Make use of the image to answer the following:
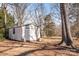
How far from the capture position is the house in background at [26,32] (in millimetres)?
1789

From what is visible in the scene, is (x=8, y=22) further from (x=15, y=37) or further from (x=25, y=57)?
(x=25, y=57)

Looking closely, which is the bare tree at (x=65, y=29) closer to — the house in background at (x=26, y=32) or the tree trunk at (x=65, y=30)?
the tree trunk at (x=65, y=30)

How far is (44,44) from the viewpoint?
6.09ft

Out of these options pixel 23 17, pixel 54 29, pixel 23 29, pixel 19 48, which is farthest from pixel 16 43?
pixel 54 29

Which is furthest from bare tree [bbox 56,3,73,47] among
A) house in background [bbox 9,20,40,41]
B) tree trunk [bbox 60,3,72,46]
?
house in background [bbox 9,20,40,41]

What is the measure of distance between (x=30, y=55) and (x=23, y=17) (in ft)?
1.71

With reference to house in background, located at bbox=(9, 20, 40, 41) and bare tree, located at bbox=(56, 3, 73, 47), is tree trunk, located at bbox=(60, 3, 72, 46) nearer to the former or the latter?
bare tree, located at bbox=(56, 3, 73, 47)

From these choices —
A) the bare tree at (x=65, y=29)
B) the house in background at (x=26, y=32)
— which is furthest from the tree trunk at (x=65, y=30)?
the house in background at (x=26, y=32)

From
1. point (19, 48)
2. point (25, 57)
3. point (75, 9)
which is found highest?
point (75, 9)

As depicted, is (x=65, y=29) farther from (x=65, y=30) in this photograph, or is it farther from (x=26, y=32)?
(x=26, y=32)

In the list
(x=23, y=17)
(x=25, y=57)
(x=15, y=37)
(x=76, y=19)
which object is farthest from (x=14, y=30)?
(x=76, y=19)

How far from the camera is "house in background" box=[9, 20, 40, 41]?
5.87 feet

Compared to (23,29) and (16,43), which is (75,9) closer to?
(23,29)

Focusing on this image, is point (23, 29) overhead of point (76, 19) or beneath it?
beneath
